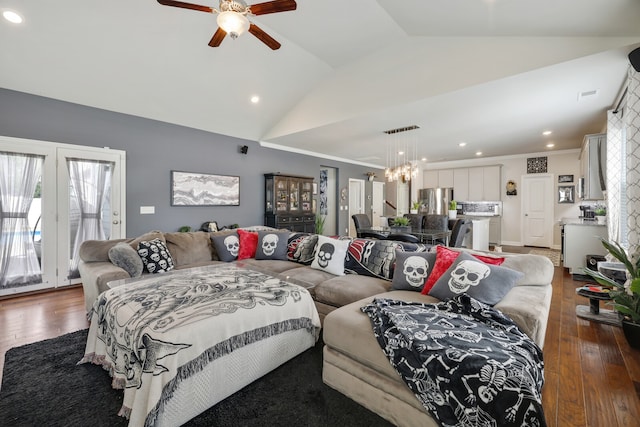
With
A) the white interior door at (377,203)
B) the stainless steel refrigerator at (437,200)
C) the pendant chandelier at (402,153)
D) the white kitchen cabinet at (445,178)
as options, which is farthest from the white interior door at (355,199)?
the white kitchen cabinet at (445,178)

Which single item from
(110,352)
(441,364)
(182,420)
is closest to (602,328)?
(441,364)

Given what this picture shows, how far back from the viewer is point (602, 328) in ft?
9.02

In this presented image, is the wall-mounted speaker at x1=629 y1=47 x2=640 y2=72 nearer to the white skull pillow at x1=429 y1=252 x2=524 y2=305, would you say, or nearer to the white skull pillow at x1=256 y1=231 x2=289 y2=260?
the white skull pillow at x1=429 y1=252 x2=524 y2=305

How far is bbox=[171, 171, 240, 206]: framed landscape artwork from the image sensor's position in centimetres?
507

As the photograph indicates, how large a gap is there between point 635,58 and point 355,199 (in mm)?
6853

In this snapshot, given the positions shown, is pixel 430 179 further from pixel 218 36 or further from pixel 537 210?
pixel 218 36

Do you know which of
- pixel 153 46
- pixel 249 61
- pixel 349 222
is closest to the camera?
pixel 153 46

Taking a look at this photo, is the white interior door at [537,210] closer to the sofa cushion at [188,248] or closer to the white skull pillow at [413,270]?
the white skull pillow at [413,270]

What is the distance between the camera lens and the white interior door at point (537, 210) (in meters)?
7.45

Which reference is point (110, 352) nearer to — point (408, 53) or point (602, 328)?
point (602, 328)

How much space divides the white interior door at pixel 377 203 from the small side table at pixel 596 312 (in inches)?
260

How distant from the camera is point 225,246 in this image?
366 centimetres

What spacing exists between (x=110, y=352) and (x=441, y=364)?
1961mm

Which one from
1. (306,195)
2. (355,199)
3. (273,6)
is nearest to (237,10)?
(273,6)
